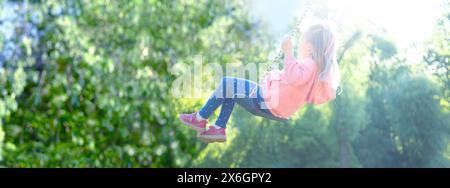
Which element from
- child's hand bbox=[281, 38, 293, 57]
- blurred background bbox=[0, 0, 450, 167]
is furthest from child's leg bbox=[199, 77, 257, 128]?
blurred background bbox=[0, 0, 450, 167]

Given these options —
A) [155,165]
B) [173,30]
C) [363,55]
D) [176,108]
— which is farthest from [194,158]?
[363,55]

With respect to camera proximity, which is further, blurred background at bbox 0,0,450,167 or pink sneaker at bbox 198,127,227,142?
blurred background at bbox 0,0,450,167

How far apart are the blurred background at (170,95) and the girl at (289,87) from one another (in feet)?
7.76

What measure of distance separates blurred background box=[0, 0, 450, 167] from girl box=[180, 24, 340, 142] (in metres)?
2.37

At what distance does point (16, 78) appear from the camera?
380cm

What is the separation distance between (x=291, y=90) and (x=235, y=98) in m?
0.11

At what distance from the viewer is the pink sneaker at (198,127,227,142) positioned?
5.32ft

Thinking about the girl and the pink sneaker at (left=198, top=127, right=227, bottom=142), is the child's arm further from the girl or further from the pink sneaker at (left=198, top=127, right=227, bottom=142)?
the pink sneaker at (left=198, top=127, right=227, bottom=142)

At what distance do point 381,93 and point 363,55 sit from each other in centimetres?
92

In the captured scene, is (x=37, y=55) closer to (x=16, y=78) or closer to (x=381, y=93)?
(x=16, y=78)

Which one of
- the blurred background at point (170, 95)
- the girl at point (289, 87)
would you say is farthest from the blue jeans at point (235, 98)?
the blurred background at point (170, 95)

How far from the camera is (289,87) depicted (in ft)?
5.37

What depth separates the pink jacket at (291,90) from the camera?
1.61 meters

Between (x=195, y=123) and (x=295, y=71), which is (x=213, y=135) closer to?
(x=195, y=123)
